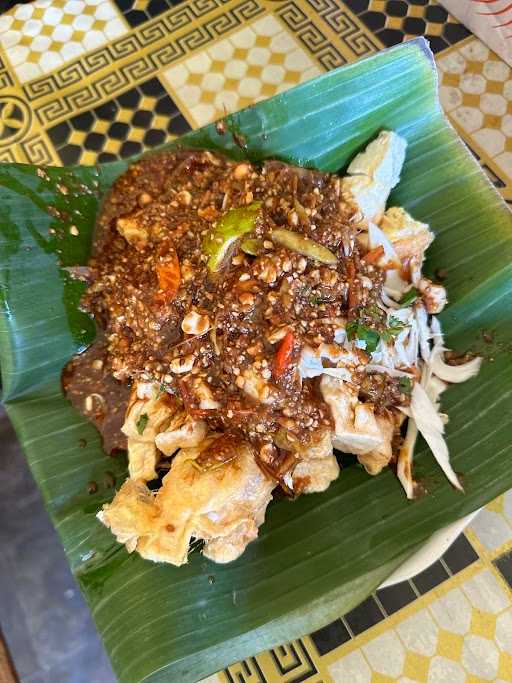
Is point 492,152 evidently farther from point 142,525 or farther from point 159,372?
point 142,525

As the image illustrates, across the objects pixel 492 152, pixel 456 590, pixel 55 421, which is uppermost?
pixel 492 152

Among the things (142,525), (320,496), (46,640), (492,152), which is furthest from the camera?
(492,152)

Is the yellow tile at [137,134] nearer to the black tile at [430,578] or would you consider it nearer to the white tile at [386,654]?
the black tile at [430,578]

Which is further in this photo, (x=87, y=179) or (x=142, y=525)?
(x=87, y=179)

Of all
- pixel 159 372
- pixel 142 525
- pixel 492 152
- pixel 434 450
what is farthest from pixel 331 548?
pixel 492 152

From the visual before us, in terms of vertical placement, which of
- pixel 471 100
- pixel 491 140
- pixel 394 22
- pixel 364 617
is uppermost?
pixel 394 22

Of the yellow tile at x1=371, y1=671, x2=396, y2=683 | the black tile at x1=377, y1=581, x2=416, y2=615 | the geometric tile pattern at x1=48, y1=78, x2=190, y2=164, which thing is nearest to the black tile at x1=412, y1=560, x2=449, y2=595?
the black tile at x1=377, y1=581, x2=416, y2=615

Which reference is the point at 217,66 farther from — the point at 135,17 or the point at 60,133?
the point at 60,133

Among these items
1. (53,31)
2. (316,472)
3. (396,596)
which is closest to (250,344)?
(316,472)
